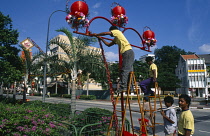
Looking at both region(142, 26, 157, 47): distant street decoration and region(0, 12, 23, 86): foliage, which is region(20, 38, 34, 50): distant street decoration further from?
region(142, 26, 157, 47): distant street decoration

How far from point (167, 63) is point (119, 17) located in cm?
7608

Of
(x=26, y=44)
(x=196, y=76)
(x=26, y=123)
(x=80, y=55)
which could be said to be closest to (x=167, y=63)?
(x=196, y=76)

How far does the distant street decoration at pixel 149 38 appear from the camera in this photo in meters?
5.92

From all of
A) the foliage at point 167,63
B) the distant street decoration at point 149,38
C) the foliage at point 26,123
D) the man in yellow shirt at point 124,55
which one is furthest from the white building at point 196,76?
the foliage at point 26,123

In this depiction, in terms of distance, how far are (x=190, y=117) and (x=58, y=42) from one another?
1011 cm

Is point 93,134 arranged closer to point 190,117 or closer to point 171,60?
point 190,117

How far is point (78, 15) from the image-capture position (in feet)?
15.2

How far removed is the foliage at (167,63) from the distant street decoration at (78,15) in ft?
173

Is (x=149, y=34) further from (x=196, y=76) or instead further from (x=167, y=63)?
(x=167, y=63)

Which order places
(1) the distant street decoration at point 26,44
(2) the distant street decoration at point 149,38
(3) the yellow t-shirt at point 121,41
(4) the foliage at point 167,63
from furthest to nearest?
(4) the foliage at point 167,63 < (1) the distant street decoration at point 26,44 < (2) the distant street decoration at point 149,38 < (3) the yellow t-shirt at point 121,41

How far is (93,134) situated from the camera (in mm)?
4680

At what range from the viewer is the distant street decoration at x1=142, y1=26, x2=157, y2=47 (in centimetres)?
592

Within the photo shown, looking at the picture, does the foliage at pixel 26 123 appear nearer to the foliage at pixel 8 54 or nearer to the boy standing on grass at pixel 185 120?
the boy standing on grass at pixel 185 120

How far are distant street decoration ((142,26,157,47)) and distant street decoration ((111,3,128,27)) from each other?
3.08ft
